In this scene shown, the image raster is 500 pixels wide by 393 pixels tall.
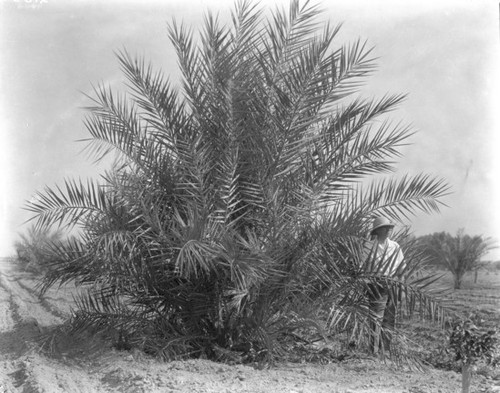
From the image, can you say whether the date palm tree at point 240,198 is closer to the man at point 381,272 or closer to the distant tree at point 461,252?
the man at point 381,272

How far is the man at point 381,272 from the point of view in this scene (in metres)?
6.54

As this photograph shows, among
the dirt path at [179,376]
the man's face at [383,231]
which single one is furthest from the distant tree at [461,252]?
the dirt path at [179,376]

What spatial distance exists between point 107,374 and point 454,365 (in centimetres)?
385

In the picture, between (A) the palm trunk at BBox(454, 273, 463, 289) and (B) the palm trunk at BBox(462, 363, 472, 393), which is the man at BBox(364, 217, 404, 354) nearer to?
(B) the palm trunk at BBox(462, 363, 472, 393)

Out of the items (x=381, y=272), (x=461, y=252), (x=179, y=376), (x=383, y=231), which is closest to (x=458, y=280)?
(x=461, y=252)

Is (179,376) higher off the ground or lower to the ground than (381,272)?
lower

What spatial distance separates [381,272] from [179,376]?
2.47 metres

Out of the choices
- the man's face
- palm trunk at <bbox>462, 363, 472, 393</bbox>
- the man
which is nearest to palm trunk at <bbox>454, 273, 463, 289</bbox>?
the man

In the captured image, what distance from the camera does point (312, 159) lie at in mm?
7004

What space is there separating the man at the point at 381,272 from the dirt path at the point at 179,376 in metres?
0.41

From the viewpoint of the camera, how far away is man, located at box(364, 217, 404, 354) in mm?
6543

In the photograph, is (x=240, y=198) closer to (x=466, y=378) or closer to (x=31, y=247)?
(x=466, y=378)

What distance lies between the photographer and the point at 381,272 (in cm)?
652

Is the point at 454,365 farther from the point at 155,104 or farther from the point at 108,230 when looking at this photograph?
the point at 155,104
